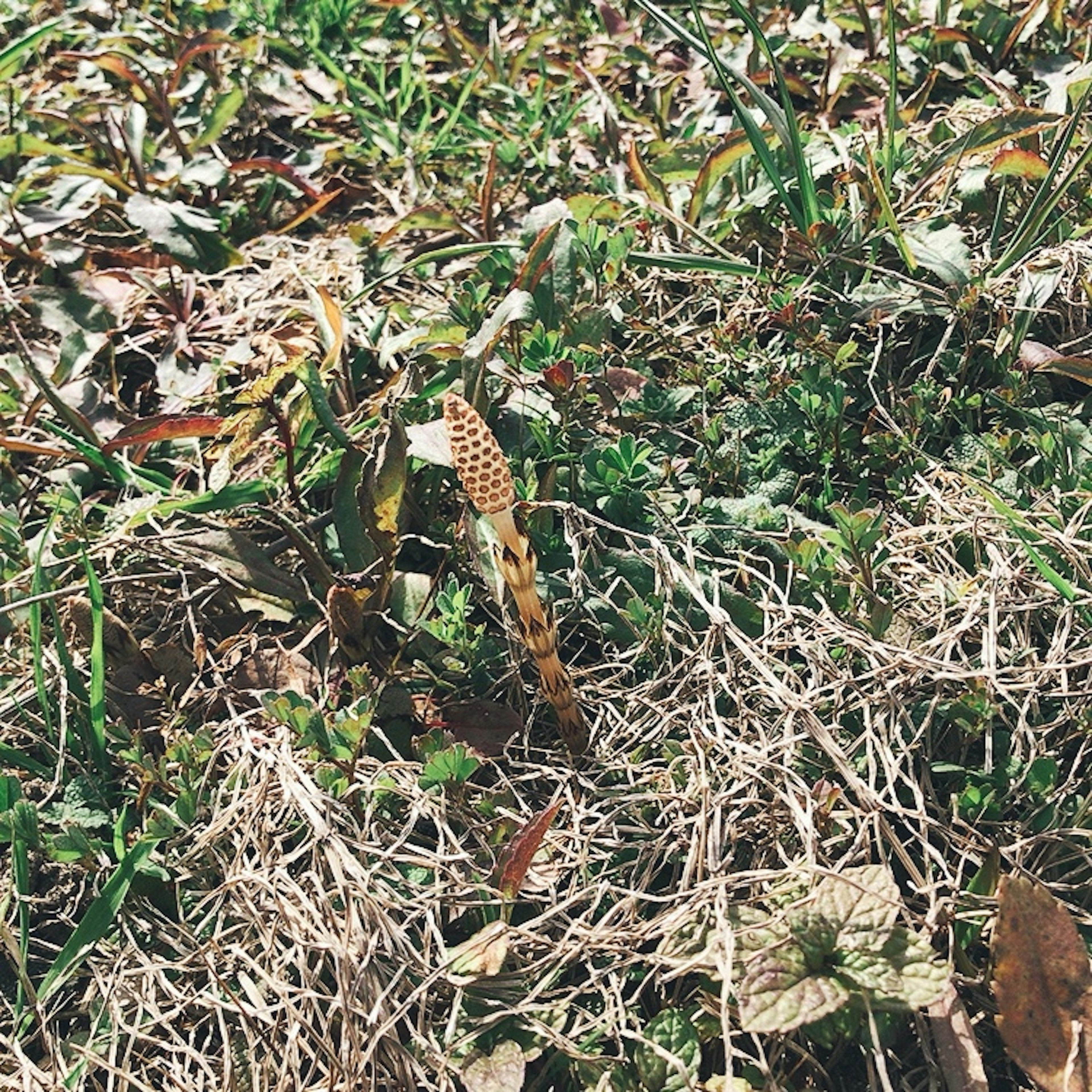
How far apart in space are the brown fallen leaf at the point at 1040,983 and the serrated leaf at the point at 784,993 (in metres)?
0.20

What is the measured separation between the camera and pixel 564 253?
2.13 meters

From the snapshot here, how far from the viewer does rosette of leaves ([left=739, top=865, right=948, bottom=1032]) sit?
1.38 meters

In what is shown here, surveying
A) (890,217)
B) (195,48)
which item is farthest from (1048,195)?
(195,48)

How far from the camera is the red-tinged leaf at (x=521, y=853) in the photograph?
5.04 feet

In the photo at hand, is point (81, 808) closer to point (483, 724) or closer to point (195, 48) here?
point (483, 724)

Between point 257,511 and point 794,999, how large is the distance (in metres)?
1.13

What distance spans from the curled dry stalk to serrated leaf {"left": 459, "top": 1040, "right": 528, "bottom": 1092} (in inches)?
16.2

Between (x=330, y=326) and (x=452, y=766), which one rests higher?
(x=330, y=326)

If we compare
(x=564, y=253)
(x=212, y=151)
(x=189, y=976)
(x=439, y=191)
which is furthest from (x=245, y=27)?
(x=189, y=976)

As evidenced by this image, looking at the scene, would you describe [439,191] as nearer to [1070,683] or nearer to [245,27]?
[245,27]

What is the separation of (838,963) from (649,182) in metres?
1.44

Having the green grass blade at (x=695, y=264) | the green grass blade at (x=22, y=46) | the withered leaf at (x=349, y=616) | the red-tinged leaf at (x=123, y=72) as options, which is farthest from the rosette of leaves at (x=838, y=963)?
the red-tinged leaf at (x=123, y=72)

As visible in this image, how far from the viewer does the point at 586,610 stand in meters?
1.82

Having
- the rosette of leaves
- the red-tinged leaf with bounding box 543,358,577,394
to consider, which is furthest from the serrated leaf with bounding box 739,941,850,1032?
the red-tinged leaf with bounding box 543,358,577,394
